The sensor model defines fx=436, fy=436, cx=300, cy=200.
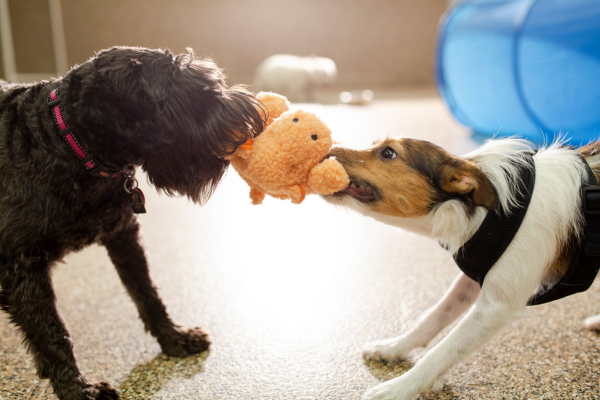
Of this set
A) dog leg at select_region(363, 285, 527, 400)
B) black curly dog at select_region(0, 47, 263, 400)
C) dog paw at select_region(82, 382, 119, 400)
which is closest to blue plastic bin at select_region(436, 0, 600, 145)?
dog leg at select_region(363, 285, 527, 400)

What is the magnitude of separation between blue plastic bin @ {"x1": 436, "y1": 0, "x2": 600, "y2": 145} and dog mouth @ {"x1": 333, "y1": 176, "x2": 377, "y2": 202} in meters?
2.14

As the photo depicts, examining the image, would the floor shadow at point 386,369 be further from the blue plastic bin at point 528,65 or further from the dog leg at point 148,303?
the blue plastic bin at point 528,65

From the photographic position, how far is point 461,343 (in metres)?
1.37

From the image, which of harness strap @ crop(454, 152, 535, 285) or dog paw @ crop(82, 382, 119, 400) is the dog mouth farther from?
dog paw @ crop(82, 382, 119, 400)

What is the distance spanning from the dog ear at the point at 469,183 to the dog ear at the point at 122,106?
907mm

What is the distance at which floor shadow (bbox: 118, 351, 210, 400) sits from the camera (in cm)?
149

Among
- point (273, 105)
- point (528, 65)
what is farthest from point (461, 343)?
point (528, 65)

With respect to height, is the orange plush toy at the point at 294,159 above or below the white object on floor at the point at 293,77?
above

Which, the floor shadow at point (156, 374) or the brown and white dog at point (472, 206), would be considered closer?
the brown and white dog at point (472, 206)

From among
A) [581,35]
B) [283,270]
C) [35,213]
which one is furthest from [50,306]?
[581,35]

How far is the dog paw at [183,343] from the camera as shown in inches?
67.1

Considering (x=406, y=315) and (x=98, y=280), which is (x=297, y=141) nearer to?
(x=406, y=315)

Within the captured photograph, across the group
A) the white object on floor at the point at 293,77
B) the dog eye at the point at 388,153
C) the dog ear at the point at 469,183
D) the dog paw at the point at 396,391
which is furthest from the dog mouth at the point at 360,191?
the white object on floor at the point at 293,77

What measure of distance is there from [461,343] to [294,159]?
2.56 feet
